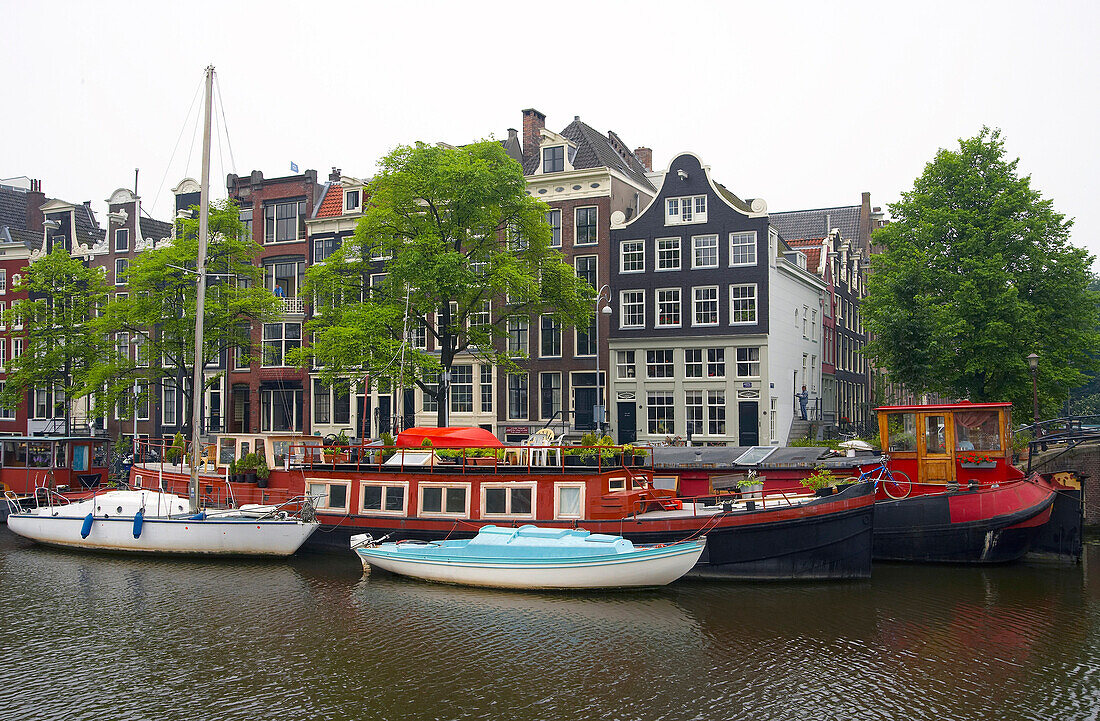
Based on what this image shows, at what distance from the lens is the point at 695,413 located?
41750 millimetres

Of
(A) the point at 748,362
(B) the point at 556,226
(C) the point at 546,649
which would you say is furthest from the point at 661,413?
(C) the point at 546,649

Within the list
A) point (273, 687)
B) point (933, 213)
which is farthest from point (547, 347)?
point (273, 687)

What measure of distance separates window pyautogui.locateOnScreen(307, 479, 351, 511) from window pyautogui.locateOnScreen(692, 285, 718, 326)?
2145 centimetres

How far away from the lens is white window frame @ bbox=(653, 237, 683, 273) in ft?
138

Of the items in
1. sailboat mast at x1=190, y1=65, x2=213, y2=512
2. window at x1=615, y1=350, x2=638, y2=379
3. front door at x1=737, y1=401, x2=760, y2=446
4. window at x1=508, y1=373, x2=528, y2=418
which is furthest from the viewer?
window at x1=508, y1=373, x2=528, y2=418

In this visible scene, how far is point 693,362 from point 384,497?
20.9m

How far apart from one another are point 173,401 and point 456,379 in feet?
57.1

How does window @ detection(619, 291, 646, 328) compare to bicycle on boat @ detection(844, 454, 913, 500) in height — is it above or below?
above

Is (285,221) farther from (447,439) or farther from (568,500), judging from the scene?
(568,500)

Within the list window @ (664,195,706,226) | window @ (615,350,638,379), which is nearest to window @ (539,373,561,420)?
window @ (615,350,638,379)

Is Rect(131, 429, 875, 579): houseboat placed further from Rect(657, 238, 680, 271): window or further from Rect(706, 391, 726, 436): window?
Rect(657, 238, 680, 271): window

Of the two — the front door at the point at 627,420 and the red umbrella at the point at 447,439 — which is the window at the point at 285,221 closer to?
the front door at the point at 627,420

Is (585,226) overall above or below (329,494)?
above

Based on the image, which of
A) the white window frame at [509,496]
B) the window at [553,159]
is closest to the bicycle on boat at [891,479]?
the white window frame at [509,496]
